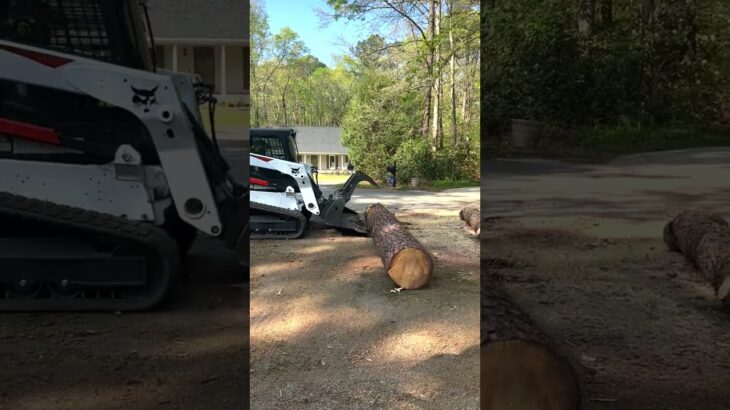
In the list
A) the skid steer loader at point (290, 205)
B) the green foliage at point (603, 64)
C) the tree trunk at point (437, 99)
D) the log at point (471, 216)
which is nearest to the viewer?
the green foliage at point (603, 64)

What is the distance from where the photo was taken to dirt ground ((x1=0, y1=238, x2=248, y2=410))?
5.92 ft

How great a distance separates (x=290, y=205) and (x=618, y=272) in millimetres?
3269

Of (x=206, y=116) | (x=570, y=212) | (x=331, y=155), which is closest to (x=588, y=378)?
(x=570, y=212)

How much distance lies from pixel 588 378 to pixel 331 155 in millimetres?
1477

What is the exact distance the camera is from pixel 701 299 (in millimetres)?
1901

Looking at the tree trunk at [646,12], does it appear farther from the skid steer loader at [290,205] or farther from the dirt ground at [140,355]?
the skid steer loader at [290,205]

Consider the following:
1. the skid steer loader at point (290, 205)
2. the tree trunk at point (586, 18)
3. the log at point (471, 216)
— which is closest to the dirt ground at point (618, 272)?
the tree trunk at point (586, 18)

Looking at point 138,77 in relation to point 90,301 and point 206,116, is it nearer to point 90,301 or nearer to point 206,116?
point 206,116

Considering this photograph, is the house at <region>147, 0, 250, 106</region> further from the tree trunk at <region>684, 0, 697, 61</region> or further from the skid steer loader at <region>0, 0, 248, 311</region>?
the tree trunk at <region>684, 0, 697, 61</region>

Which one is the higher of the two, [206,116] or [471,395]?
[206,116]

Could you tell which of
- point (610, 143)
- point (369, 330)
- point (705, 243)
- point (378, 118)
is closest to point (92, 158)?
point (378, 118)

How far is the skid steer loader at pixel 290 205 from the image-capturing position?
411cm

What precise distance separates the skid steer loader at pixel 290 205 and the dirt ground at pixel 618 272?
79.6 inches

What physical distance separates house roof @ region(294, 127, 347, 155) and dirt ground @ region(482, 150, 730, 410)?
0.79 metres
